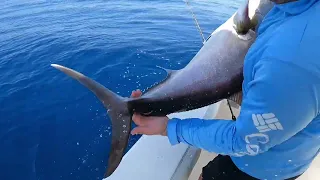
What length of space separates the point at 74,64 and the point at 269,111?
508cm

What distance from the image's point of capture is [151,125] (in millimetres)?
1610

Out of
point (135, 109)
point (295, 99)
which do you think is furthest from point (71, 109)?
point (295, 99)

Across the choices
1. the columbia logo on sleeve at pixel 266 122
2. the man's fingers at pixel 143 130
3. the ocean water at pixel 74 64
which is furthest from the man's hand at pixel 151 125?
the ocean water at pixel 74 64

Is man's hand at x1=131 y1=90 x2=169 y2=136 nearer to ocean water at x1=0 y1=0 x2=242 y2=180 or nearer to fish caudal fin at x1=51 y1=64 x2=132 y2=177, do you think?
fish caudal fin at x1=51 y1=64 x2=132 y2=177

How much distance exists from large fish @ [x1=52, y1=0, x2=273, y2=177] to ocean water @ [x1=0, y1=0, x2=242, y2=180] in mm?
2093

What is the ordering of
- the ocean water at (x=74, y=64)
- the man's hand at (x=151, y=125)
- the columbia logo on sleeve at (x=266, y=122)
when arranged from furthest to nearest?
the ocean water at (x=74, y=64) < the man's hand at (x=151, y=125) < the columbia logo on sleeve at (x=266, y=122)

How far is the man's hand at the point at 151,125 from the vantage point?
1.57 m

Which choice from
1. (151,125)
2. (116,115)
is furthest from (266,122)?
(116,115)

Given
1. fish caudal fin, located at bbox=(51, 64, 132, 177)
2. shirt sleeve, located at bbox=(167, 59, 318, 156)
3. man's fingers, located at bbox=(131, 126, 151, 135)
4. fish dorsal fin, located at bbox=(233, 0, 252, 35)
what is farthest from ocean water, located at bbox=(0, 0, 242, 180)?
shirt sleeve, located at bbox=(167, 59, 318, 156)

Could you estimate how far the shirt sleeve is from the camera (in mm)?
978

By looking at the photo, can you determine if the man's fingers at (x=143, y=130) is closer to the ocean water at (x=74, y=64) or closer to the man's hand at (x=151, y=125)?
the man's hand at (x=151, y=125)

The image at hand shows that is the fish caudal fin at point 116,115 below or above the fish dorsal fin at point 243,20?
below

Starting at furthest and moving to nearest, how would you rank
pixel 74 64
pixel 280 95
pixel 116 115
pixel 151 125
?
1. pixel 74 64
2. pixel 116 115
3. pixel 151 125
4. pixel 280 95

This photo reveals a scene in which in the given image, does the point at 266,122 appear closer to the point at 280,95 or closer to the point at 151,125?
the point at 280,95
